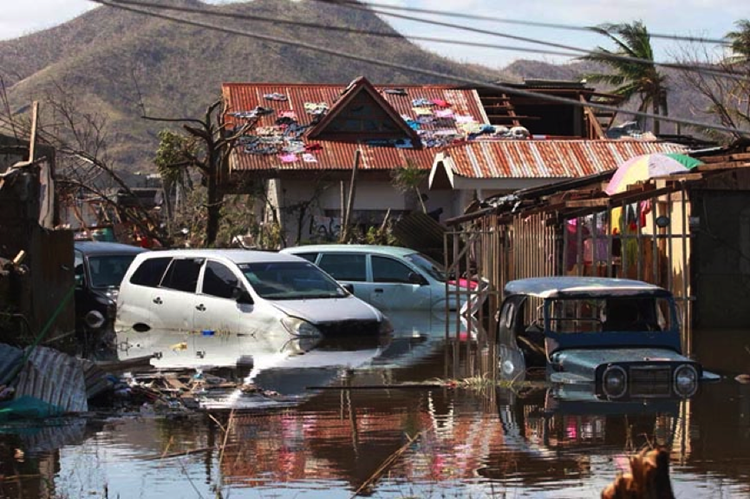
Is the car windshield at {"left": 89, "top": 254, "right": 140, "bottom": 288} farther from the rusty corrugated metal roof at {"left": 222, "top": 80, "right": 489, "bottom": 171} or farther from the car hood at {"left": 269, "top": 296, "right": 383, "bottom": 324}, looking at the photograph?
the rusty corrugated metal roof at {"left": 222, "top": 80, "right": 489, "bottom": 171}

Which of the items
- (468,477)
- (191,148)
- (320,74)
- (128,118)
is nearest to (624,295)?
(468,477)

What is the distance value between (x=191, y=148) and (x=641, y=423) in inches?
940

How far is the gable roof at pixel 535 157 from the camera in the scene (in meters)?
31.7

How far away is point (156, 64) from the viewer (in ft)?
358

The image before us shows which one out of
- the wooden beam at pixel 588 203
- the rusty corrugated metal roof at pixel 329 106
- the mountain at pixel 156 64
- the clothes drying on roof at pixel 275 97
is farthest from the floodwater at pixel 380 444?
the mountain at pixel 156 64

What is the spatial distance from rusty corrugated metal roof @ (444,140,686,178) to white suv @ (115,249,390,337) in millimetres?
11997

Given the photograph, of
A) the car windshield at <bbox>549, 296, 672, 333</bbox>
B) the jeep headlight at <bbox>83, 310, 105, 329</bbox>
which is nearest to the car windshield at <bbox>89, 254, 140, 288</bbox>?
the jeep headlight at <bbox>83, 310, 105, 329</bbox>

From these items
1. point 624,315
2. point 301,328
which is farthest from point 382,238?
point 624,315

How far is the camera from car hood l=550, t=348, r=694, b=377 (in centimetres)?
1220

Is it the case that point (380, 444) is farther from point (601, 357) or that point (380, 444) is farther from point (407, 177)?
point (407, 177)

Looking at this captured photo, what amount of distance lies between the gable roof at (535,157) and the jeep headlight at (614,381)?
63.9 feet

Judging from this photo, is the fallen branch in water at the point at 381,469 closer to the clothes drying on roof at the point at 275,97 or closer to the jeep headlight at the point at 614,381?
the jeep headlight at the point at 614,381

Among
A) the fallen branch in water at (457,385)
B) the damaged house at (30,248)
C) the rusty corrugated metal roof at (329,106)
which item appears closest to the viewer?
the fallen branch in water at (457,385)

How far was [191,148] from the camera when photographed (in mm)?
33844
